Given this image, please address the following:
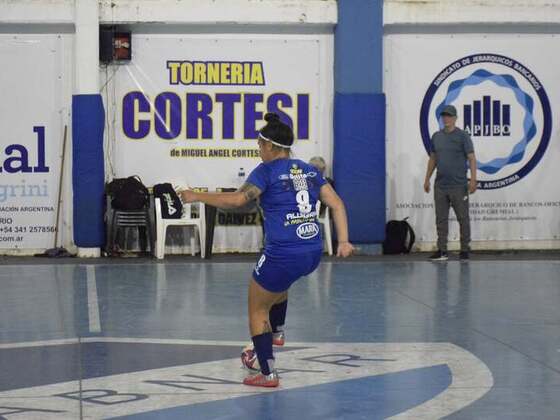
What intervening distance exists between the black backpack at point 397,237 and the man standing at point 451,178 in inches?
44.4

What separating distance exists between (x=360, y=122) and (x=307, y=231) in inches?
400

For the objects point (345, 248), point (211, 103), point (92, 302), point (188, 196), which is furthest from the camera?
point (211, 103)

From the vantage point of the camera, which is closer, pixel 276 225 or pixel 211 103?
pixel 276 225

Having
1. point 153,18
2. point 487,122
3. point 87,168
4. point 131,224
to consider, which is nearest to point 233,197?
point 131,224

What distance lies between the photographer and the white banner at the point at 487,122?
18672mm

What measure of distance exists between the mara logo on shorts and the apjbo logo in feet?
35.5

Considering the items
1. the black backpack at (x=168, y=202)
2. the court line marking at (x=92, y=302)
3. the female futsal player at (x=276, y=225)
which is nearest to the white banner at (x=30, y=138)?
the black backpack at (x=168, y=202)

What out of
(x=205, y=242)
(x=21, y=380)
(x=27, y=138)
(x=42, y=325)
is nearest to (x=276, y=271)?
(x=21, y=380)

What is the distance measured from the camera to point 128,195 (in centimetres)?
1752

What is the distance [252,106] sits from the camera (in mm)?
18484

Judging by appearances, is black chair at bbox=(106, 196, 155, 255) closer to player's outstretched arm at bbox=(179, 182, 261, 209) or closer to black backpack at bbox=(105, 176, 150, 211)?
black backpack at bbox=(105, 176, 150, 211)

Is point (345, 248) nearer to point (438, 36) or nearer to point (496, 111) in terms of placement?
point (438, 36)

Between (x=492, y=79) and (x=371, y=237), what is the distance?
3220mm

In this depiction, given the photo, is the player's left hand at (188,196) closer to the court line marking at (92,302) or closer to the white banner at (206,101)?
the court line marking at (92,302)
